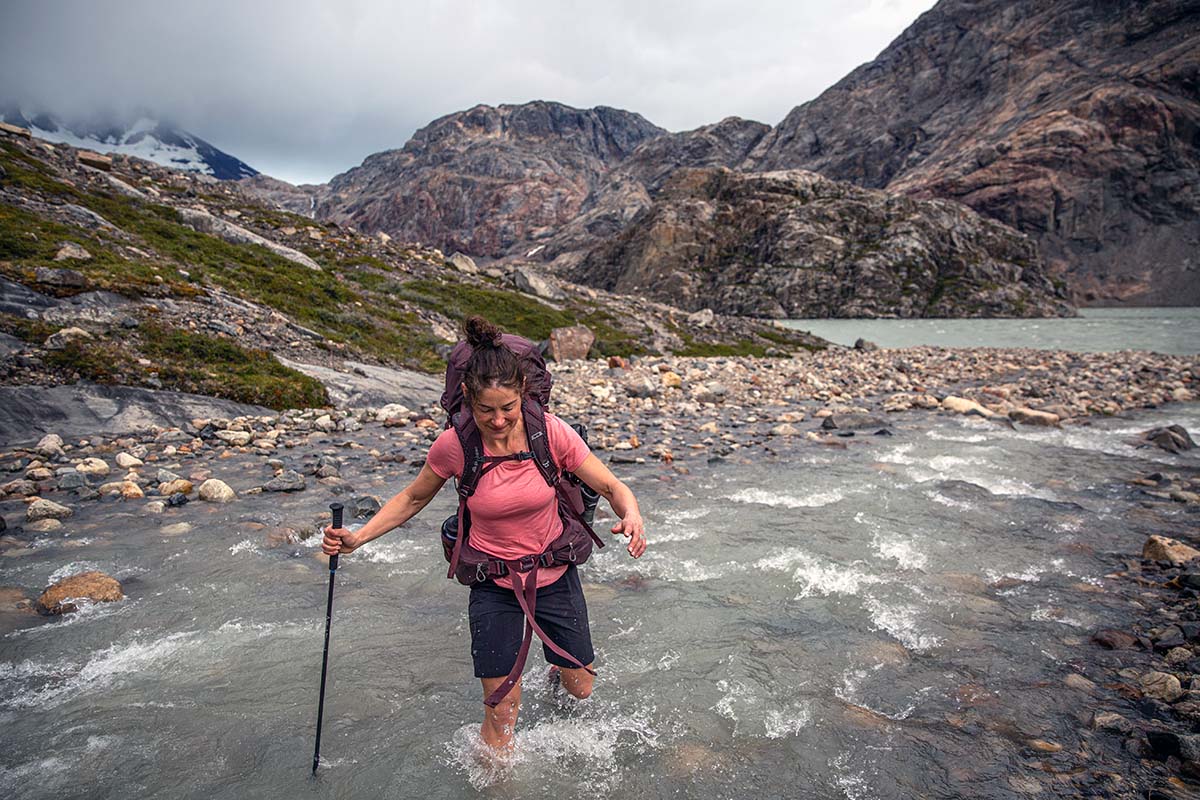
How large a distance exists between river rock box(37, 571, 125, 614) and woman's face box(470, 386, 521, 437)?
5.40m

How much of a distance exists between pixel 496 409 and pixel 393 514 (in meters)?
1.28

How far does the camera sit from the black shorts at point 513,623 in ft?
13.7

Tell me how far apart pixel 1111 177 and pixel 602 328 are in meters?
235

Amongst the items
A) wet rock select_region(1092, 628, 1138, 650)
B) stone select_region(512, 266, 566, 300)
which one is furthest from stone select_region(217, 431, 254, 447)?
stone select_region(512, 266, 566, 300)

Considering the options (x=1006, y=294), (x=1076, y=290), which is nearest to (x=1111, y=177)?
(x=1076, y=290)

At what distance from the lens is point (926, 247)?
12900 centimetres

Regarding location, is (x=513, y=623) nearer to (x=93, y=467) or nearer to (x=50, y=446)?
(x=93, y=467)

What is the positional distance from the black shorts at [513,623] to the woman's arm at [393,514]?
77 centimetres

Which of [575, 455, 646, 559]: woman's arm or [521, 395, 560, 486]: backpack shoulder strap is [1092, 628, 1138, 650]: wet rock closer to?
[575, 455, 646, 559]: woman's arm

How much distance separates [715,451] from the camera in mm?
13391

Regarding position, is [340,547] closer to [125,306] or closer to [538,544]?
[538,544]

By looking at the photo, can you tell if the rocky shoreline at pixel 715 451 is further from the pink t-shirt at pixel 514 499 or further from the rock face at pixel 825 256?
the rock face at pixel 825 256

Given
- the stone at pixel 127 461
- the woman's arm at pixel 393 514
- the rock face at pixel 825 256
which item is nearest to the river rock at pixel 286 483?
the stone at pixel 127 461

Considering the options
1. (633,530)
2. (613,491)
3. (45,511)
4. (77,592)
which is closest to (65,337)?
(45,511)
